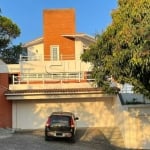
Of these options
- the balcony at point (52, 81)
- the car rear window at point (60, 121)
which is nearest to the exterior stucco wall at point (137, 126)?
the car rear window at point (60, 121)

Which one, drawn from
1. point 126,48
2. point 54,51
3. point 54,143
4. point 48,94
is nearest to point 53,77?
point 48,94

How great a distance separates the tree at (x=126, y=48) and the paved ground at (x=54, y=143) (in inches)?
258

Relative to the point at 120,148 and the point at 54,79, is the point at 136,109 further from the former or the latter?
the point at 54,79

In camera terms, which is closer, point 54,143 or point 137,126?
point 54,143

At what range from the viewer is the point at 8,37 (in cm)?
6188

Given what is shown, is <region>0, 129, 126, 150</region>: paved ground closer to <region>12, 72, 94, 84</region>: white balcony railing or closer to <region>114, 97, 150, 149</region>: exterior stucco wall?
<region>114, 97, 150, 149</region>: exterior stucco wall

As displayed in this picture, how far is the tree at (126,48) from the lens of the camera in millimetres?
18266

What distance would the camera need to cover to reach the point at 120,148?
104 ft

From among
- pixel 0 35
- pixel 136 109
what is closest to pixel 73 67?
pixel 136 109

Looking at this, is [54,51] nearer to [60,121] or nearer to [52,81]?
[52,81]

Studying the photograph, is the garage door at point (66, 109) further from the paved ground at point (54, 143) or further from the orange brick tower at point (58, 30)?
the orange brick tower at point (58, 30)

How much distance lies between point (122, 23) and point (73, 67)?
2559cm

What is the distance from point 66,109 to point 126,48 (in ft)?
72.3

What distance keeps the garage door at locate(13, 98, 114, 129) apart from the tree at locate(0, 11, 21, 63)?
20212 millimetres
